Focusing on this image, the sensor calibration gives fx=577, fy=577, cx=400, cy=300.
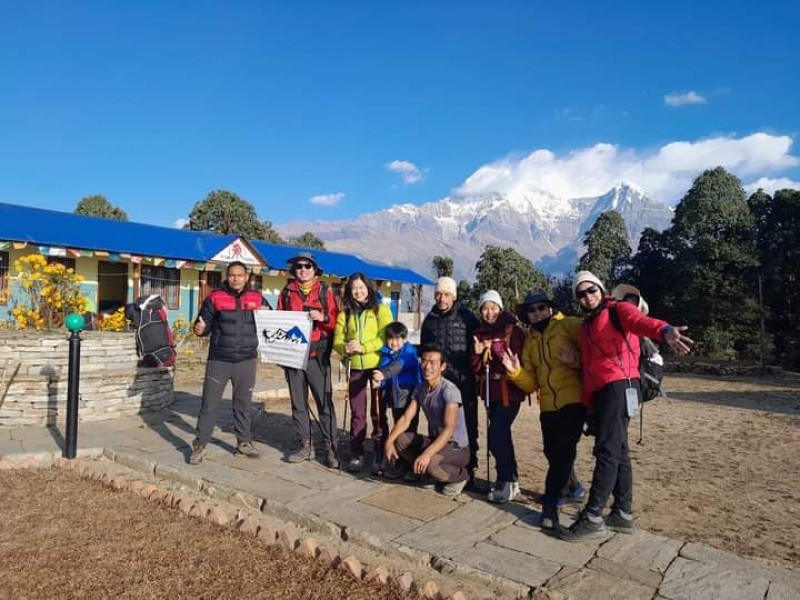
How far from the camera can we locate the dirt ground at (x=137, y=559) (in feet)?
9.49

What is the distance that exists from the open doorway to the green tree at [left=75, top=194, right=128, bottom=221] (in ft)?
58.4

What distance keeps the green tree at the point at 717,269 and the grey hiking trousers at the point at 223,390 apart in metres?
18.4

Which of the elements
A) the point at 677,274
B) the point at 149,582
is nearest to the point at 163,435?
the point at 149,582

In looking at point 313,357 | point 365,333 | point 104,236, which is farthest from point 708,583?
point 104,236

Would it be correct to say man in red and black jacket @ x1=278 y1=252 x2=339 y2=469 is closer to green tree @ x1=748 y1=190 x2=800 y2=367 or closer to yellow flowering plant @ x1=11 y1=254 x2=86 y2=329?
yellow flowering plant @ x1=11 y1=254 x2=86 y2=329

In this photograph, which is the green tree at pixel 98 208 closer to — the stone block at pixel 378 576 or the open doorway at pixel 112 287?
the open doorway at pixel 112 287

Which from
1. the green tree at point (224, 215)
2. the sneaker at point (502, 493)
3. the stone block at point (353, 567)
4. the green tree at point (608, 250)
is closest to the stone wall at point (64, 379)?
the stone block at point (353, 567)

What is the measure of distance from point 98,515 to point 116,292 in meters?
17.2

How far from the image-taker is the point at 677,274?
844 inches

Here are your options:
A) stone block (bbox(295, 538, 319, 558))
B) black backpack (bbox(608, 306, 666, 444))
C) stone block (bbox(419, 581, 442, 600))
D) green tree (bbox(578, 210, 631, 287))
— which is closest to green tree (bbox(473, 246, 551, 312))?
green tree (bbox(578, 210, 631, 287))

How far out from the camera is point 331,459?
4996mm

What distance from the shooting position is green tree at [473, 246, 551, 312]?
94.8 ft

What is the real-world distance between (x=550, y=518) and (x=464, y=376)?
1228 millimetres

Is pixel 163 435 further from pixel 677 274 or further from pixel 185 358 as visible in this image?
pixel 677 274
